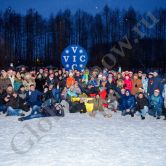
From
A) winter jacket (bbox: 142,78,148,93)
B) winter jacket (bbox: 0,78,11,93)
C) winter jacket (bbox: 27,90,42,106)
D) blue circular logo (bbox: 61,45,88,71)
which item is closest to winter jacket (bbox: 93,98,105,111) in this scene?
blue circular logo (bbox: 61,45,88,71)

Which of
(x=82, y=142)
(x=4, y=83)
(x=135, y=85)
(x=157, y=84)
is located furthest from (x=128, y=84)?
(x=82, y=142)

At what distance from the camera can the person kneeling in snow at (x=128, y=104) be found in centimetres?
1246

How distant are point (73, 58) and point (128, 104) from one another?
8.88ft

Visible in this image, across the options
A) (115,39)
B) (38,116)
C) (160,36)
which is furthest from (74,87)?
(160,36)

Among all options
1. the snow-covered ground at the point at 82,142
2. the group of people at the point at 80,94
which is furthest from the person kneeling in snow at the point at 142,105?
the snow-covered ground at the point at 82,142

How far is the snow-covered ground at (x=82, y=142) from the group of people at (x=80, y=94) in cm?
69

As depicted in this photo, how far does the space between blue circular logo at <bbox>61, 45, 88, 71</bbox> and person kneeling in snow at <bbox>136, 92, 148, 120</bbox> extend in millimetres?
2445

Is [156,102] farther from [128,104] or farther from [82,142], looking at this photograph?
[82,142]

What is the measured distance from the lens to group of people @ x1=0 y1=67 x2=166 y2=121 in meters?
12.3

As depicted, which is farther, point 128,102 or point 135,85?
point 135,85

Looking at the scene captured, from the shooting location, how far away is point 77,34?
47281 mm

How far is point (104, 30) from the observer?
47062mm

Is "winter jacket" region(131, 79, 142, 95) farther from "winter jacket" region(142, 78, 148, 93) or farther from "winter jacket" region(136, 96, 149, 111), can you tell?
"winter jacket" region(136, 96, 149, 111)

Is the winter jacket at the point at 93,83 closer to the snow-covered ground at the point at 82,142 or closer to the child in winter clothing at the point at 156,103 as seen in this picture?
the child in winter clothing at the point at 156,103
